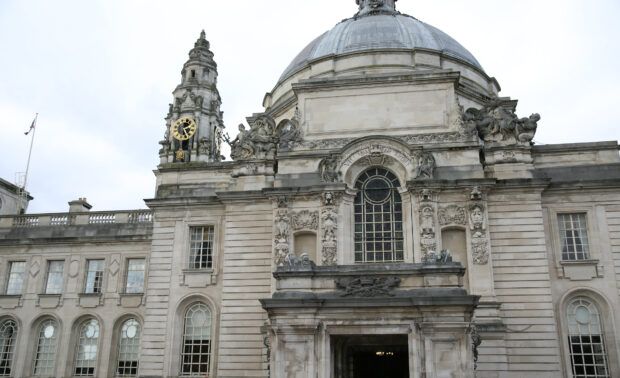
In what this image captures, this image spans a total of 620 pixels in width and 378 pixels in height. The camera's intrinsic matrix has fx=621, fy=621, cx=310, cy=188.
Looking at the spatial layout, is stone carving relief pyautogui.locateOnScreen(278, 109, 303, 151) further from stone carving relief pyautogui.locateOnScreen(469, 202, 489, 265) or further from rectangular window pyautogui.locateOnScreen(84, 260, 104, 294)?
rectangular window pyautogui.locateOnScreen(84, 260, 104, 294)

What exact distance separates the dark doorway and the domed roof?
18258mm

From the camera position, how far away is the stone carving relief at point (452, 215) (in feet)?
84.8

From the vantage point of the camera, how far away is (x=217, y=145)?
45719mm

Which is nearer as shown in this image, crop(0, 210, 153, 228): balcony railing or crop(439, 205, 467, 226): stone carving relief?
crop(439, 205, 467, 226): stone carving relief

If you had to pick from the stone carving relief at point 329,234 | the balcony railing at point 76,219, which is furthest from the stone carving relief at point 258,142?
the balcony railing at point 76,219

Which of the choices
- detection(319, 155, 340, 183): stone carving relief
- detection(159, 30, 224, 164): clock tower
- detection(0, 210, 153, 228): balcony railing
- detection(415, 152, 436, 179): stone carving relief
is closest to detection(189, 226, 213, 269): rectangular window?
detection(0, 210, 153, 228): balcony railing

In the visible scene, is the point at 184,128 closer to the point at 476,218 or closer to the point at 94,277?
the point at 94,277

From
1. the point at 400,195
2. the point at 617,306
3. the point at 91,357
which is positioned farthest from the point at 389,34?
the point at 91,357

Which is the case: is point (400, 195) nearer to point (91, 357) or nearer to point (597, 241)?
point (597, 241)

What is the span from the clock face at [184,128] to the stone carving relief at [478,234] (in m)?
23.4

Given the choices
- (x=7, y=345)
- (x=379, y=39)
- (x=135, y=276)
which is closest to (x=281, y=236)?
(x=135, y=276)

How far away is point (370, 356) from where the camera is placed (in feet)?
81.0

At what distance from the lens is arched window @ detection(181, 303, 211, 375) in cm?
2747

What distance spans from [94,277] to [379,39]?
69.3 ft
